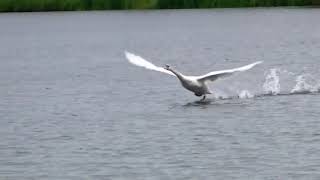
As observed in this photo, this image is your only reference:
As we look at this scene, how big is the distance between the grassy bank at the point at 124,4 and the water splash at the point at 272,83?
6136cm

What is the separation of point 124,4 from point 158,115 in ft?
251

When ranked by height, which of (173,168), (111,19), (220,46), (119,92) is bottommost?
(111,19)

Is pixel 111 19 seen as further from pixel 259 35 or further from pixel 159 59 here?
pixel 159 59

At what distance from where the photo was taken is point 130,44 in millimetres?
73438

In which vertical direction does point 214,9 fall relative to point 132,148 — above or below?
below

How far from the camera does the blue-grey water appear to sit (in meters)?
22.8

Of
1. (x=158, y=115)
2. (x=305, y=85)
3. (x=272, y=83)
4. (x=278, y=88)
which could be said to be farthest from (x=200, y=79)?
(x=272, y=83)

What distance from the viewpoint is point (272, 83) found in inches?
→ 1512

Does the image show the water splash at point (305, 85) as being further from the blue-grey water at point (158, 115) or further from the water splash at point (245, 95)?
the water splash at point (245, 95)

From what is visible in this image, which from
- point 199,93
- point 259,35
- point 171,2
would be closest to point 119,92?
point 199,93

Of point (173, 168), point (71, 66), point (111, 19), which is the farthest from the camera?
point (111, 19)

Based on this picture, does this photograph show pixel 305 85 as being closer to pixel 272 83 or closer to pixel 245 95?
pixel 272 83

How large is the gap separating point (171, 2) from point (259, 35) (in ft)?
76.9

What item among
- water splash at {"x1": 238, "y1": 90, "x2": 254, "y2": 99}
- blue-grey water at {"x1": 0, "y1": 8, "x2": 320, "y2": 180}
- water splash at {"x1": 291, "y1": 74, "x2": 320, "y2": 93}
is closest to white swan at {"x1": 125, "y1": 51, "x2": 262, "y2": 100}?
blue-grey water at {"x1": 0, "y1": 8, "x2": 320, "y2": 180}
